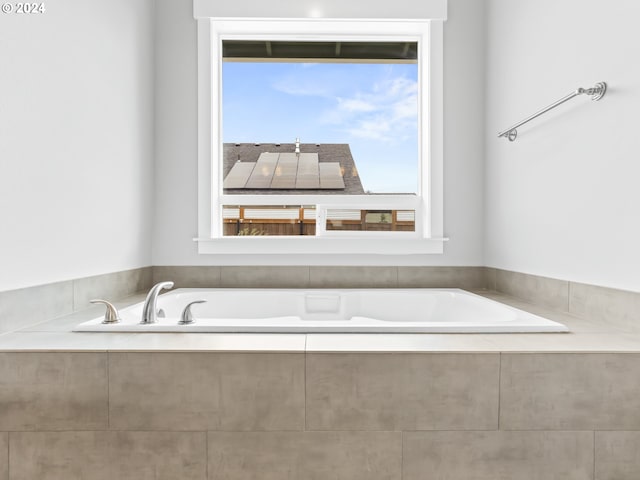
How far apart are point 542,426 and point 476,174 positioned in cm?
166

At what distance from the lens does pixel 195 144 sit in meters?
2.48

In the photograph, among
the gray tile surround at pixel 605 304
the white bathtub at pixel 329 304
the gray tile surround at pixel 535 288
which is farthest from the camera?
the white bathtub at pixel 329 304

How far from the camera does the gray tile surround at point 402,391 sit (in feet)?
3.76

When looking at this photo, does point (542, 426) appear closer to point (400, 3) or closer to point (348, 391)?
point (348, 391)

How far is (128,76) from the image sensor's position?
217 centimetres

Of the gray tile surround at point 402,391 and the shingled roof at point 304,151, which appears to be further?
the shingled roof at point 304,151

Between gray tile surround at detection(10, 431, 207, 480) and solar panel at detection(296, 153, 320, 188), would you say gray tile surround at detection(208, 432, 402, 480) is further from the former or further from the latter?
solar panel at detection(296, 153, 320, 188)

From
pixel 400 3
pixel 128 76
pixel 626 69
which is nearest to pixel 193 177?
pixel 128 76

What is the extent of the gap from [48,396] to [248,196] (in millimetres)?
1641

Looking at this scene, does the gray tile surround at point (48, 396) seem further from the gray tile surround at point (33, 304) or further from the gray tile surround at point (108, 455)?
the gray tile surround at point (33, 304)

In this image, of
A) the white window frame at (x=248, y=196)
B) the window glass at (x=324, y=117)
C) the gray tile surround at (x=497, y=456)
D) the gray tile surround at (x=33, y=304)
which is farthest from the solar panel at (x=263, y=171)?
the gray tile surround at (x=497, y=456)

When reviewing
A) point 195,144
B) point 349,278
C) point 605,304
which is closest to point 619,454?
point 605,304

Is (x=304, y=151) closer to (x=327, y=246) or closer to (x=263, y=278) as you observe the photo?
(x=327, y=246)

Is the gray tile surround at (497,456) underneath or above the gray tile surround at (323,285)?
underneath
